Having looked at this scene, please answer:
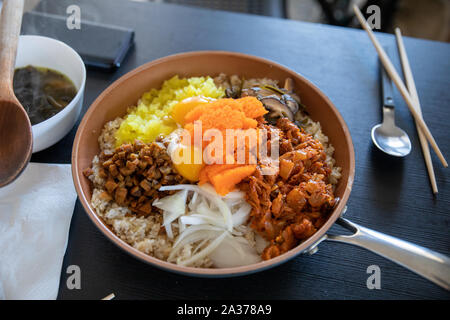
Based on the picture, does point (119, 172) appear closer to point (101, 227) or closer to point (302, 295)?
point (101, 227)

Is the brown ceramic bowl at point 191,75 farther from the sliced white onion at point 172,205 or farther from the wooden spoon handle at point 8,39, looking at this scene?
the wooden spoon handle at point 8,39

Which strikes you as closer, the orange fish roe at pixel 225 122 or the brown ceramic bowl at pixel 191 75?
the brown ceramic bowl at pixel 191 75

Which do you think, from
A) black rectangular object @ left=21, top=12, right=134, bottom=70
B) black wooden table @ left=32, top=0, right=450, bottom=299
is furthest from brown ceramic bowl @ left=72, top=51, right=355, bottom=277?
black rectangular object @ left=21, top=12, right=134, bottom=70

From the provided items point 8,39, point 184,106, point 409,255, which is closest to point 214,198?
point 184,106

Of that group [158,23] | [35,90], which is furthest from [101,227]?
[158,23]

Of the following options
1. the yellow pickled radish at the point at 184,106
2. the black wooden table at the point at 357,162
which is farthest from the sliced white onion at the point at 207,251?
the yellow pickled radish at the point at 184,106

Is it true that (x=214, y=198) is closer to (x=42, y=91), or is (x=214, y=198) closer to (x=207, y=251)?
(x=207, y=251)

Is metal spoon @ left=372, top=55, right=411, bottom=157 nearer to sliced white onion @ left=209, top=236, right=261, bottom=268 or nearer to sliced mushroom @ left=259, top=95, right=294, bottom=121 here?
sliced mushroom @ left=259, top=95, right=294, bottom=121
